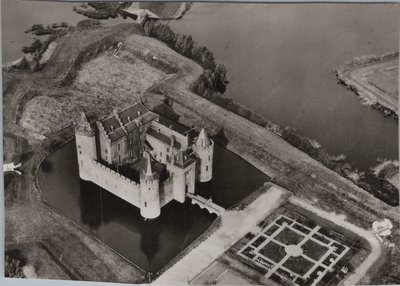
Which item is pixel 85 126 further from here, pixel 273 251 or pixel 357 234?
pixel 357 234

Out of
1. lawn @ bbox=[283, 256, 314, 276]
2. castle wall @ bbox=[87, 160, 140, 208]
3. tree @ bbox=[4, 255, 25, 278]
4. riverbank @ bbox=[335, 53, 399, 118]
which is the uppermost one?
riverbank @ bbox=[335, 53, 399, 118]

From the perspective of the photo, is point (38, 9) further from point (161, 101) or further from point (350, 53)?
point (350, 53)

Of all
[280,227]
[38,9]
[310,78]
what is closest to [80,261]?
[280,227]

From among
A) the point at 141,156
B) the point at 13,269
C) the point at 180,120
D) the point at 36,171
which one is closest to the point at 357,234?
the point at 141,156

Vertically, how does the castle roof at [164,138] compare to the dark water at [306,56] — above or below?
below

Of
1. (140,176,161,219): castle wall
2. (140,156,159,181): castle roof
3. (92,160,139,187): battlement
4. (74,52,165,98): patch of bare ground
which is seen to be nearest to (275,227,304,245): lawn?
(140,176,161,219): castle wall

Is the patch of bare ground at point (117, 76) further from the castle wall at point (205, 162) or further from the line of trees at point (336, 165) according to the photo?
the line of trees at point (336, 165)

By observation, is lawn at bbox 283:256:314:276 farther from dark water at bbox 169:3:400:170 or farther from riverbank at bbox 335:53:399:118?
riverbank at bbox 335:53:399:118

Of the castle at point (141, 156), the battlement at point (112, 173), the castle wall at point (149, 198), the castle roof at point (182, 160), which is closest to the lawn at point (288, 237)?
the castle at point (141, 156)
